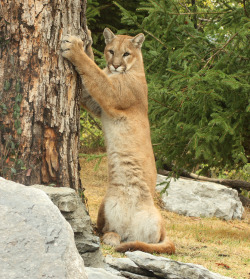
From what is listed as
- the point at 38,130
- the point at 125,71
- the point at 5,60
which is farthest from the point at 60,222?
the point at 125,71

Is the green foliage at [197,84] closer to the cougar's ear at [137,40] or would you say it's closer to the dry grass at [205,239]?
the cougar's ear at [137,40]

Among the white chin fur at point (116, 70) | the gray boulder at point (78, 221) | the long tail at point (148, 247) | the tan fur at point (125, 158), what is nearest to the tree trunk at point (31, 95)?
the gray boulder at point (78, 221)

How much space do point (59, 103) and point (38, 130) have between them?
34 centimetres

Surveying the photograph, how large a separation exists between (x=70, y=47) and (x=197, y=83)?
2239 millimetres

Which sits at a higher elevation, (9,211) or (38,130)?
(38,130)

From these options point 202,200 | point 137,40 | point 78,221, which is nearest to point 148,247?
point 78,221

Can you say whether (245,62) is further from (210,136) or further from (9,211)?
(9,211)

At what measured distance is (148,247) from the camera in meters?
4.66

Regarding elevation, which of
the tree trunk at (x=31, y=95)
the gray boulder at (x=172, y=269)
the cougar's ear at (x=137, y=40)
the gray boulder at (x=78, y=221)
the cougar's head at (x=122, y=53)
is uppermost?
the cougar's ear at (x=137, y=40)

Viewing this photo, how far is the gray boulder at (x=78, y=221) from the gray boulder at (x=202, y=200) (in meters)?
5.99

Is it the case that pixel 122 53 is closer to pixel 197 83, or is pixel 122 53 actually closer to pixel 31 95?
pixel 197 83

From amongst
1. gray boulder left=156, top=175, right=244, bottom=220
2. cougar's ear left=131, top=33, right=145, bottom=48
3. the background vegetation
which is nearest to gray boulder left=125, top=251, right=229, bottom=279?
the background vegetation

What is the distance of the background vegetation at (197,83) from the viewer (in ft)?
19.5

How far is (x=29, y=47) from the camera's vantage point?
4020mm
